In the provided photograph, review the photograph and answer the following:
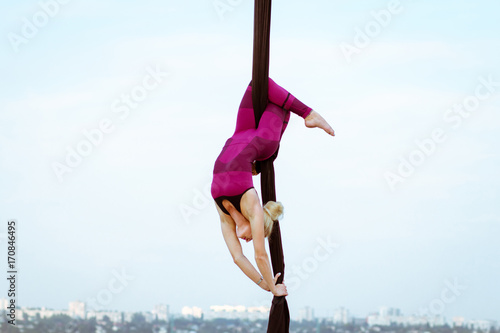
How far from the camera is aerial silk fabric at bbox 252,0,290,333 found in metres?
5.63

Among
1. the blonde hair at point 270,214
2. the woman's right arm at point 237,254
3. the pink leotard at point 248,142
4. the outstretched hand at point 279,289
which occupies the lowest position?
the outstretched hand at point 279,289

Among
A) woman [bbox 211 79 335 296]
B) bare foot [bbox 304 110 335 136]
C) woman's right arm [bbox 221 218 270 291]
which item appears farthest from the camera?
bare foot [bbox 304 110 335 136]

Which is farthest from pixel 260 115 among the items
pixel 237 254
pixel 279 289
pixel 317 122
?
pixel 279 289

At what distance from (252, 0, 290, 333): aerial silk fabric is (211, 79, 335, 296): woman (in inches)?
2.5

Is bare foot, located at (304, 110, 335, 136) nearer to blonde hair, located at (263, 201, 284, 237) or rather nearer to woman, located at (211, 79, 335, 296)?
woman, located at (211, 79, 335, 296)

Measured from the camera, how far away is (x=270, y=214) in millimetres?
5629

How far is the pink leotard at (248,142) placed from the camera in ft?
18.1

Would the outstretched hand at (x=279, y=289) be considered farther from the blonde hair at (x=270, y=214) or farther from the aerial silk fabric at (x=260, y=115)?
the blonde hair at (x=270, y=214)

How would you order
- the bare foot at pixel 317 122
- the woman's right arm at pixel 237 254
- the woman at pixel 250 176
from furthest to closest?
the bare foot at pixel 317 122
the woman's right arm at pixel 237 254
the woman at pixel 250 176

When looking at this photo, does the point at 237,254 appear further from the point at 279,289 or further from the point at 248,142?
the point at 248,142

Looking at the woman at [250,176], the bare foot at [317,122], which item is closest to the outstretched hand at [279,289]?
the woman at [250,176]

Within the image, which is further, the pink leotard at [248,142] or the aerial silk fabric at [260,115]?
the aerial silk fabric at [260,115]

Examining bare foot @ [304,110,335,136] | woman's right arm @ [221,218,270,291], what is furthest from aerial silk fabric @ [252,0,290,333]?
bare foot @ [304,110,335,136]

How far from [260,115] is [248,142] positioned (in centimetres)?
24
